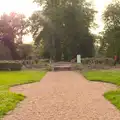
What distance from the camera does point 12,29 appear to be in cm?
5716

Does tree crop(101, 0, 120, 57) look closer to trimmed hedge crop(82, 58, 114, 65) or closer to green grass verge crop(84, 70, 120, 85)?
trimmed hedge crop(82, 58, 114, 65)

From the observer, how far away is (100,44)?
61094 mm

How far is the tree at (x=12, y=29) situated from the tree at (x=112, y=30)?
14.8m

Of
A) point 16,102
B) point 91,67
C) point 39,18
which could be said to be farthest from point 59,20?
point 16,102

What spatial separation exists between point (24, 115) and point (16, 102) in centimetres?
241

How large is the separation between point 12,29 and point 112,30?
58.1ft

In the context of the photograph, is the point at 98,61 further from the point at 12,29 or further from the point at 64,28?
the point at 12,29

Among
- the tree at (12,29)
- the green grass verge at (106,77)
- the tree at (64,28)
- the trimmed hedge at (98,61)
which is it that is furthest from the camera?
the tree at (12,29)

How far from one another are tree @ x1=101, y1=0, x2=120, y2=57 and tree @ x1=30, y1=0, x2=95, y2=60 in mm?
3573

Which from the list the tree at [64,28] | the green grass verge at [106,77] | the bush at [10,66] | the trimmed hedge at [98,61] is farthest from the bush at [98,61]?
the green grass verge at [106,77]

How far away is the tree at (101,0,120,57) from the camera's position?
54969mm

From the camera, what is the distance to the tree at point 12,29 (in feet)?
184

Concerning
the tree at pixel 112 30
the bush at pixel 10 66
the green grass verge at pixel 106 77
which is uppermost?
the tree at pixel 112 30

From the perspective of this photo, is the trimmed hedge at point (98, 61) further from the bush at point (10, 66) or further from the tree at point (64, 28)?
the tree at point (64, 28)
